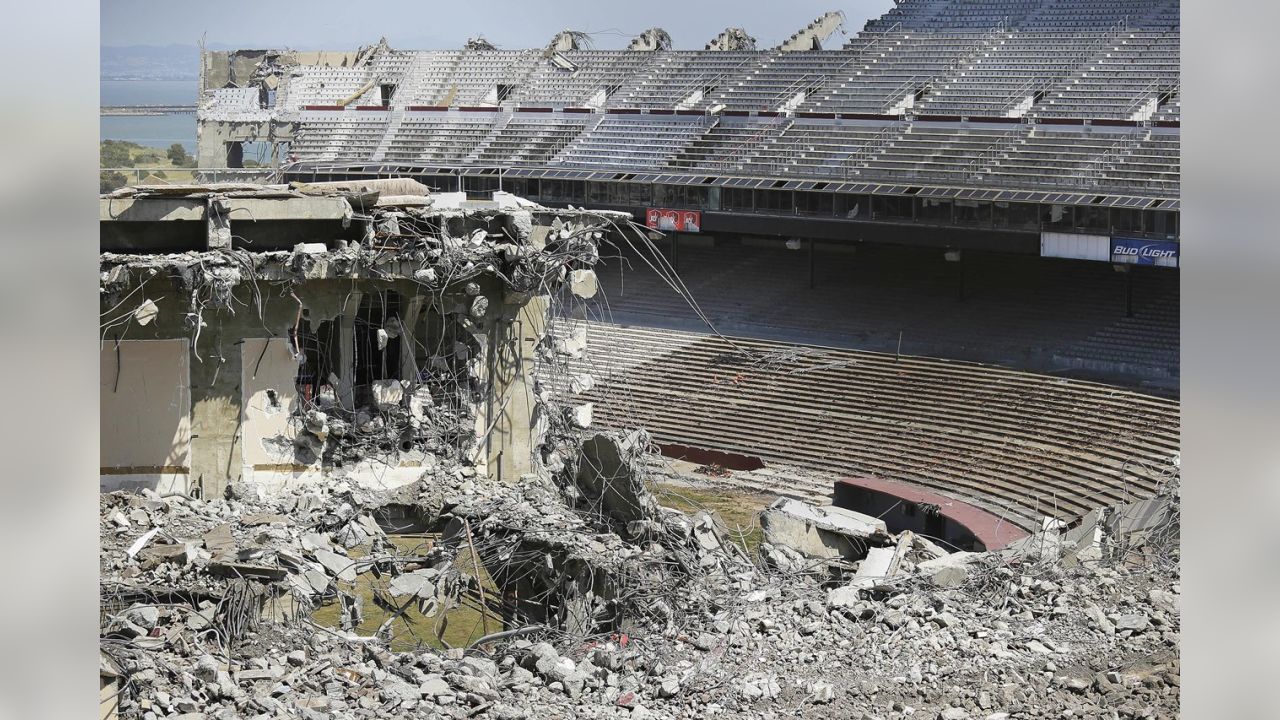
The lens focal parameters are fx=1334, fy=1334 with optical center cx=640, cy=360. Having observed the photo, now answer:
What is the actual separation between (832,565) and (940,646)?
13.2ft

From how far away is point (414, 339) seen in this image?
1584 cm

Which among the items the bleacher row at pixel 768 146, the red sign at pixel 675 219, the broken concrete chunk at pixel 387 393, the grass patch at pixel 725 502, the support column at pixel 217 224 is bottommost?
the grass patch at pixel 725 502

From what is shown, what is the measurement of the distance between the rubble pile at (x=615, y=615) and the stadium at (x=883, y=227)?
14.6 ft

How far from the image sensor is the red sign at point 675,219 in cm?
3166

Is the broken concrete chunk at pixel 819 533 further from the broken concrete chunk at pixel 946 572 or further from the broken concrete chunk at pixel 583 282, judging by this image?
the broken concrete chunk at pixel 583 282

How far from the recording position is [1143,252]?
2427 cm

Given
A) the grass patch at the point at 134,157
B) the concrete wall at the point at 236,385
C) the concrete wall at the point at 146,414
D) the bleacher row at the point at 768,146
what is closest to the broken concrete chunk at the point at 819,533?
the concrete wall at the point at 236,385

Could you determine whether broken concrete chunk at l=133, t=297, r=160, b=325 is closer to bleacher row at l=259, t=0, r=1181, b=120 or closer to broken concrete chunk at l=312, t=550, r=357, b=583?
broken concrete chunk at l=312, t=550, r=357, b=583

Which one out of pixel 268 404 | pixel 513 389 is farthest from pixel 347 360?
pixel 513 389

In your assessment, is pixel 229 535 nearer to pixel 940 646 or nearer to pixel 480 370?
pixel 480 370

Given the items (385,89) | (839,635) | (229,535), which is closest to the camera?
(839,635)

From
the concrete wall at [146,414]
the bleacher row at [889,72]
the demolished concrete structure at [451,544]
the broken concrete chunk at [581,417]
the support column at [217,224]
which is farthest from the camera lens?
the bleacher row at [889,72]

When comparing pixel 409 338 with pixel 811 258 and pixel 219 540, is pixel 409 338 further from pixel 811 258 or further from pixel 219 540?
pixel 811 258
